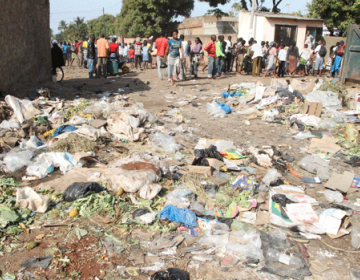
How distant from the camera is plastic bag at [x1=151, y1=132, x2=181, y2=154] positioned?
15.8 feet

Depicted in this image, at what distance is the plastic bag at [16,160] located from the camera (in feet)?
13.1

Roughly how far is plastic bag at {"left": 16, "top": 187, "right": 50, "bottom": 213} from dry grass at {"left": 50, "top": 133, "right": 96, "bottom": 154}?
1263 millimetres

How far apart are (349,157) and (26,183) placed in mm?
4950

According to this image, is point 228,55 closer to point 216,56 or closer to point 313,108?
point 216,56

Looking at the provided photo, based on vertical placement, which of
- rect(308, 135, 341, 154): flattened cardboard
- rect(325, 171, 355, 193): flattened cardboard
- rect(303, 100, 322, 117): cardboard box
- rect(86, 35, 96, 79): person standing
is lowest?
rect(325, 171, 355, 193): flattened cardboard

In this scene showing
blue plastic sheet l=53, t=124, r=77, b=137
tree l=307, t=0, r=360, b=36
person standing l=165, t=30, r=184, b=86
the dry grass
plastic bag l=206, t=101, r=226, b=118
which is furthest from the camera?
tree l=307, t=0, r=360, b=36

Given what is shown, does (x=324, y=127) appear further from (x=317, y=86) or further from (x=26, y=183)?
(x=26, y=183)

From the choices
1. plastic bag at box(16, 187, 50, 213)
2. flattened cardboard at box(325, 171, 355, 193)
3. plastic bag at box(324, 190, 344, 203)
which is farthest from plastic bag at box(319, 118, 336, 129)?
plastic bag at box(16, 187, 50, 213)

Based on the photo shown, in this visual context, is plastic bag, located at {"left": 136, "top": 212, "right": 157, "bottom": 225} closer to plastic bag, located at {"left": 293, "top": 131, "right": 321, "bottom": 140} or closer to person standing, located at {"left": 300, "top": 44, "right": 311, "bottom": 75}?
plastic bag, located at {"left": 293, "top": 131, "right": 321, "bottom": 140}

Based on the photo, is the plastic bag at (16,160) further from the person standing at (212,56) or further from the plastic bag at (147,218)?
the person standing at (212,56)

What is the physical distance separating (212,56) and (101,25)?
3830 cm

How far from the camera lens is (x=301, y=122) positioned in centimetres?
650

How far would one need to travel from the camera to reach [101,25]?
44281mm

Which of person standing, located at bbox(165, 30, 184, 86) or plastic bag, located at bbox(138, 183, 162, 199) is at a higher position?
person standing, located at bbox(165, 30, 184, 86)
